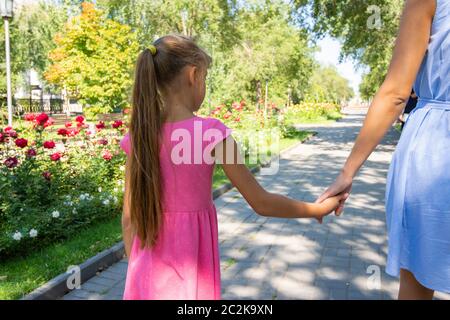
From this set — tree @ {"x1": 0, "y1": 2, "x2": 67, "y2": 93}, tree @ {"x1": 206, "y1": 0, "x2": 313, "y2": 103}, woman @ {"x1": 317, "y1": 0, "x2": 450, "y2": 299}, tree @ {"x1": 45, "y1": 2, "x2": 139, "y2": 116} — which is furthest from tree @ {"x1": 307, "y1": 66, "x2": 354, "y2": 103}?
woman @ {"x1": 317, "y1": 0, "x2": 450, "y2": 299}

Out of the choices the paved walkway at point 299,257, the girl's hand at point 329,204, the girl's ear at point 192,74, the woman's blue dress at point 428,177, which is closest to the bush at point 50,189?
the paved walkway at point 299,257

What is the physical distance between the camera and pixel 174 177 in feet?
5.54

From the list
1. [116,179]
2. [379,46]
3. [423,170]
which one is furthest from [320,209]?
[379,46]

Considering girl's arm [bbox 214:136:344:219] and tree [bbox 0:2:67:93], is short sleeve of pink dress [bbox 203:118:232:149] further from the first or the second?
tree [bbox 0:2:67:93]

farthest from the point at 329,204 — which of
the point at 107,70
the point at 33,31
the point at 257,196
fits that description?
the point at 33,31

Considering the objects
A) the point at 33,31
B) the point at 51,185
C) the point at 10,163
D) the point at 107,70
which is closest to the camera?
the point at 10,163

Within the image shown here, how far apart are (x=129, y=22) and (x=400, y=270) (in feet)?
79.1

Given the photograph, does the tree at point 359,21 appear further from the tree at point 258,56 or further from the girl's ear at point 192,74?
the girl's ear at point 192,74

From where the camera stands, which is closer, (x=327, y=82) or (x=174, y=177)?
(x=174, y=177)

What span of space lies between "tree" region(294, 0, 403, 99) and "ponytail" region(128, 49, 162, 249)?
12.6 m

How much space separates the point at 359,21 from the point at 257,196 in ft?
45.9

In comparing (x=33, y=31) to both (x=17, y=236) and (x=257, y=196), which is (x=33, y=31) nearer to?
(x=17, y=236)

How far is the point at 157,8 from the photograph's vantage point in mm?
22547

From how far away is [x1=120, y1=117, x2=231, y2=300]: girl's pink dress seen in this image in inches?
Answer: 65.1
